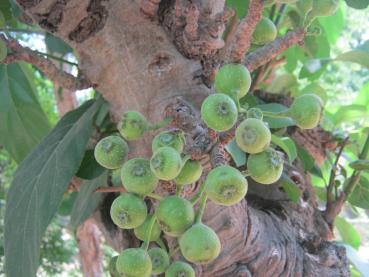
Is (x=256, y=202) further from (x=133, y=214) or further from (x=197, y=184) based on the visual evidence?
(x=133, y=214)

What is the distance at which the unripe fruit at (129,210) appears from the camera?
0.69 meters

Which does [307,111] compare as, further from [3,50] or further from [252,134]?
[3,50]

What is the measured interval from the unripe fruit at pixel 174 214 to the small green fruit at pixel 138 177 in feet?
0.14

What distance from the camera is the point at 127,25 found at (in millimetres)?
981

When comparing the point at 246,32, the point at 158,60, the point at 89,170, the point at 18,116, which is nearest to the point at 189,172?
the point at 246,32

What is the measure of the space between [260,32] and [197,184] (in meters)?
0.32

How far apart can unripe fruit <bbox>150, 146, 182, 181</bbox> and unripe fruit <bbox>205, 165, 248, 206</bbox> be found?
0.15 ft

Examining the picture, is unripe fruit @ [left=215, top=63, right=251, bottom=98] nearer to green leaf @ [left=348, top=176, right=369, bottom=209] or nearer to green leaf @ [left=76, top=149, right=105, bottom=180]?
green leaf @ [left=76, top=149, right=105, bottom=180]

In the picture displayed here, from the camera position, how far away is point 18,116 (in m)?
1.49

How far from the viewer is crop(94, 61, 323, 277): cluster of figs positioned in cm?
63

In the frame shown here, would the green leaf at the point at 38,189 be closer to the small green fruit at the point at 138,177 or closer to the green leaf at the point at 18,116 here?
the green leaf at the point at 18,116

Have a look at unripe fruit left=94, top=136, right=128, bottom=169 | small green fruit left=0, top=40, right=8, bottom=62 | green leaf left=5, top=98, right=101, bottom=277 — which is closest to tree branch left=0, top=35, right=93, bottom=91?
small green fruit left=0, top=40, right=8, bottom=62

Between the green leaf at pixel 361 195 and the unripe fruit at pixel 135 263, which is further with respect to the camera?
the green leaf at pixel 361 195

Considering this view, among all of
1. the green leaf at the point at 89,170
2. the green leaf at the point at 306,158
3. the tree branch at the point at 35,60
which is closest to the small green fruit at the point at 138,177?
the tree branch at the point at 35,60
